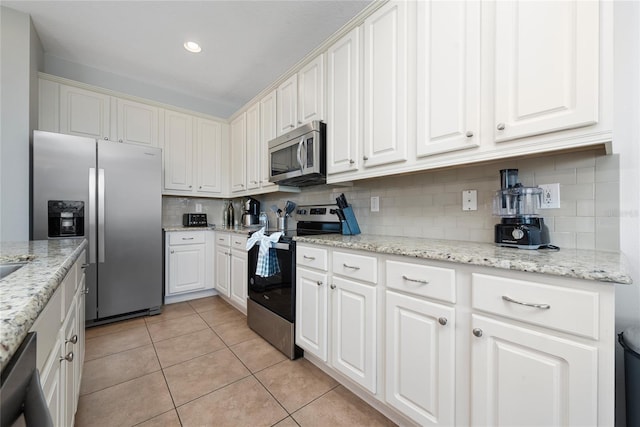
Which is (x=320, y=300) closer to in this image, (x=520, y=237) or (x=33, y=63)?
(x=520, y=237)

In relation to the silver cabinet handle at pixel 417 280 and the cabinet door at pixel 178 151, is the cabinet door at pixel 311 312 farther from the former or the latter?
the cabinet door at pixel 178 151

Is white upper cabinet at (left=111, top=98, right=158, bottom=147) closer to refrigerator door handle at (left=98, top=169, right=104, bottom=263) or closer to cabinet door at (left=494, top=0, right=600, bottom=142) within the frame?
refrigerator door handle at (left=98, top=169, right=104, bottom=263)

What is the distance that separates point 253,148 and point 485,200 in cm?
241

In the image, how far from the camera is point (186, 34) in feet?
7.66

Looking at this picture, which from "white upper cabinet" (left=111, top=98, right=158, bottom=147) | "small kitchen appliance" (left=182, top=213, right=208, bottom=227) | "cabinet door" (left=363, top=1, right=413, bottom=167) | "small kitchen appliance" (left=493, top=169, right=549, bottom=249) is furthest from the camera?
"small kitchen appliance" (left=182, top=213, right=208, bottom=227)

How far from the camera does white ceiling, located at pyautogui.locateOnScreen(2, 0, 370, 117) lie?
203 centimetres

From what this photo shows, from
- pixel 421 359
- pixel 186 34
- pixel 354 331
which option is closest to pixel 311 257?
pixel 354 331

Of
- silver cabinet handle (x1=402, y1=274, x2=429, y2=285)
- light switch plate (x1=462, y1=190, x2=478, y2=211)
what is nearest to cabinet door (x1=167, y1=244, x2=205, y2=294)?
silver cabinet handle (x1=402, y1=274, x2=429, y2=285)

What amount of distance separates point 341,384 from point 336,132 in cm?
171

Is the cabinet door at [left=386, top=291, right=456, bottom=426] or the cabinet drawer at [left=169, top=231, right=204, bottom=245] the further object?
the cabinet drawer at [left=169, top=231, right=204, bottom=245]

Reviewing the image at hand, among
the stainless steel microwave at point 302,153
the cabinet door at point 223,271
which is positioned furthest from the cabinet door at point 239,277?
the stainless steel microwave at point 302,153

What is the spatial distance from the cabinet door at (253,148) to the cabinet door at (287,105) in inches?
18.6

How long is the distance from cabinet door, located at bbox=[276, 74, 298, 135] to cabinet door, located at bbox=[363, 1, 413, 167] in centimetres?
80

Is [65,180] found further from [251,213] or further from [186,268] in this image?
[251,213]
